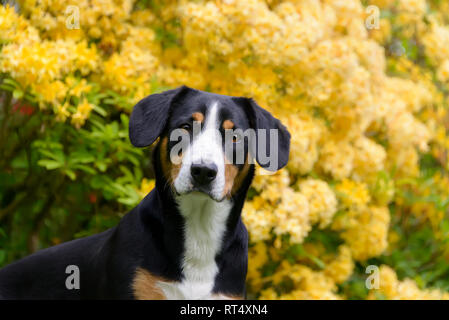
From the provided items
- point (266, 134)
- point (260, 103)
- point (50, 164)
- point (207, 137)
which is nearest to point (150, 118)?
point (207, 137)

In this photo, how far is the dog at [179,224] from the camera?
2.93 meters

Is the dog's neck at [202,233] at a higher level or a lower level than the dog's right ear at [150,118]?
lower

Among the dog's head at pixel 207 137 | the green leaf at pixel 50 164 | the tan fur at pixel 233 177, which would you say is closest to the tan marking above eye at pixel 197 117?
the dog's head at pixel 207 137

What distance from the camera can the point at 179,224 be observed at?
3.09 meters

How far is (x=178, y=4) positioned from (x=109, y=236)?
2001 millimetres

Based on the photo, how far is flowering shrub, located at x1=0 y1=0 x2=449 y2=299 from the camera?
3970 millimetres

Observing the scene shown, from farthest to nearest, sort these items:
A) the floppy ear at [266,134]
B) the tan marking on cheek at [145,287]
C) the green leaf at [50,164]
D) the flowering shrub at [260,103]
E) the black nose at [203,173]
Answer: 1. the flowering shrub at [260,103]
2. the green leaf at [50,164]
3. the floppy ear at [266,134]
4. the tan marking on cheek at [145,287]
5. the black nose at [203,173]

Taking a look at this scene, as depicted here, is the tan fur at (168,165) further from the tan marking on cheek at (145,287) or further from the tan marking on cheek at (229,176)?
the tan marking on cheek at (145,287)

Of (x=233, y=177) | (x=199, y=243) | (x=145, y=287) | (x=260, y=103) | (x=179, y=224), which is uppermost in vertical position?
(x=260, y=103)

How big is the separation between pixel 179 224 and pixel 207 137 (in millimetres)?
486

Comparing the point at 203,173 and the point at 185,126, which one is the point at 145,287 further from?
the point at 185,126

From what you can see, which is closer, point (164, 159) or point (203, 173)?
point (203, 173)

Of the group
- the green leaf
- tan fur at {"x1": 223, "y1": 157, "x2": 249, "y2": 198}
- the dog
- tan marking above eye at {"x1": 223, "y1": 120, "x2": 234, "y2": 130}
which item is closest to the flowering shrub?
the green leaf

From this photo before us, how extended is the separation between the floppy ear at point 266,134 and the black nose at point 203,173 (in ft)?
1.25
